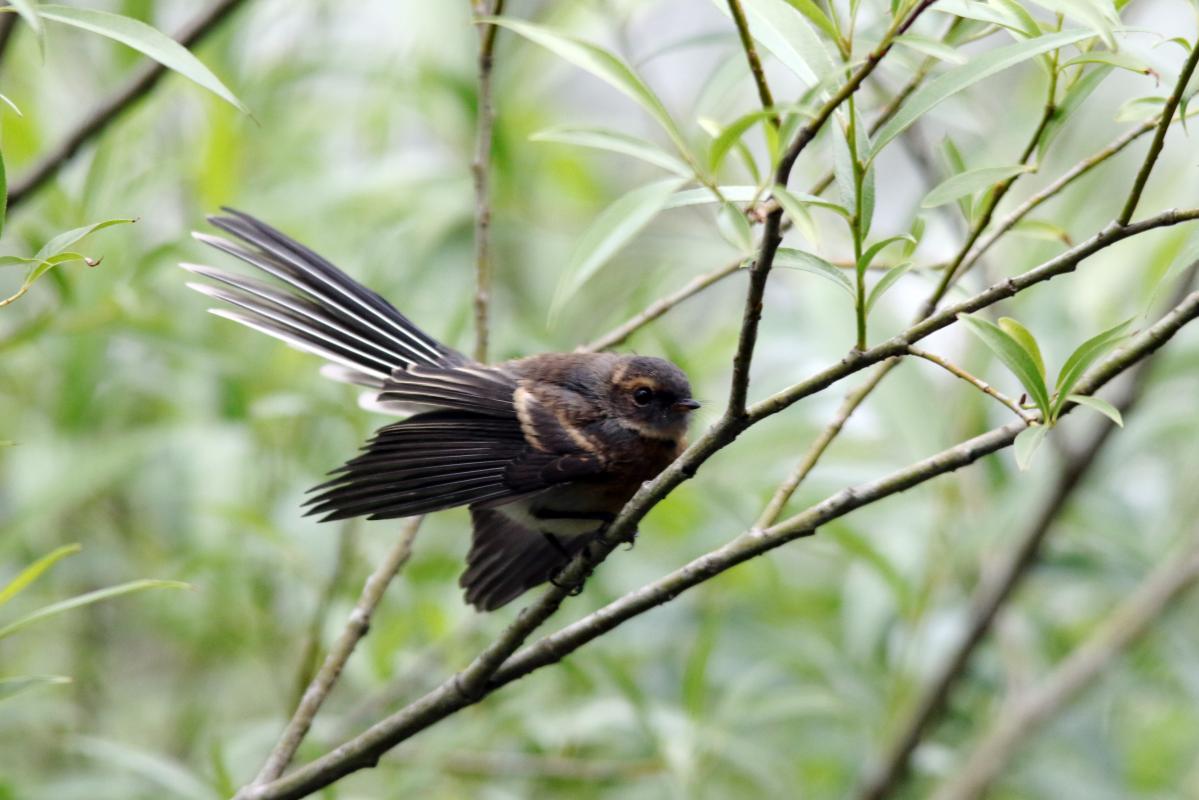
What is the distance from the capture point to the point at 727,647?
4289 mm

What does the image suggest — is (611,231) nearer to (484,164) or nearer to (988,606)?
(484,164)

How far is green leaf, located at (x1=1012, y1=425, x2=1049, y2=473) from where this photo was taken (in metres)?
1.83

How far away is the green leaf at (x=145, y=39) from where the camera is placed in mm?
1795

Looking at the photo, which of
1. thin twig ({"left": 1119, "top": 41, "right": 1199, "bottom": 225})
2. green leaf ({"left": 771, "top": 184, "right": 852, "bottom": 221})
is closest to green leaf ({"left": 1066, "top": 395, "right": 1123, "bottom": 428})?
thin twig ({"left": 1119, "top": 41, "right": 1199, "bottom": 225})

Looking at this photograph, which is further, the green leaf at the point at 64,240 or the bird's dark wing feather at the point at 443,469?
the bird's dark wing feather at the point at 443,469

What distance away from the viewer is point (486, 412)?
333 cm

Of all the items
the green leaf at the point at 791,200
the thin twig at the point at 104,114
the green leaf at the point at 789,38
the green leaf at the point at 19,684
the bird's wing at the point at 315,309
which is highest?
the thin twig at the point at 104,114

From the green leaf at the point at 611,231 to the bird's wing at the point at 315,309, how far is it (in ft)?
4.51

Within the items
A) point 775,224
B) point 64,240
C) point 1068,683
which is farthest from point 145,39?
point 1068,683

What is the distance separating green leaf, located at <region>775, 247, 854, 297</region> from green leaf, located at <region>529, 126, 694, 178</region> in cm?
21

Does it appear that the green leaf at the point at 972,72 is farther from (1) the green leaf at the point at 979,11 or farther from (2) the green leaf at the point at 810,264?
(2) the green leaf at the point at 810,264

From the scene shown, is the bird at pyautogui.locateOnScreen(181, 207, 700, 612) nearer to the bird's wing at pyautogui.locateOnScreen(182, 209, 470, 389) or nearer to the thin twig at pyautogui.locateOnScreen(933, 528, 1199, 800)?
the bird's wing at pyautogui.locateOnScreen(182, 209, 470, 389)

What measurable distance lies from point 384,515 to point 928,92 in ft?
4.43

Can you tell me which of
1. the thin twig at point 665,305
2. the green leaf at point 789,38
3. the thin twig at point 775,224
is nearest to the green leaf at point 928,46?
the thin twig at point 775,224
